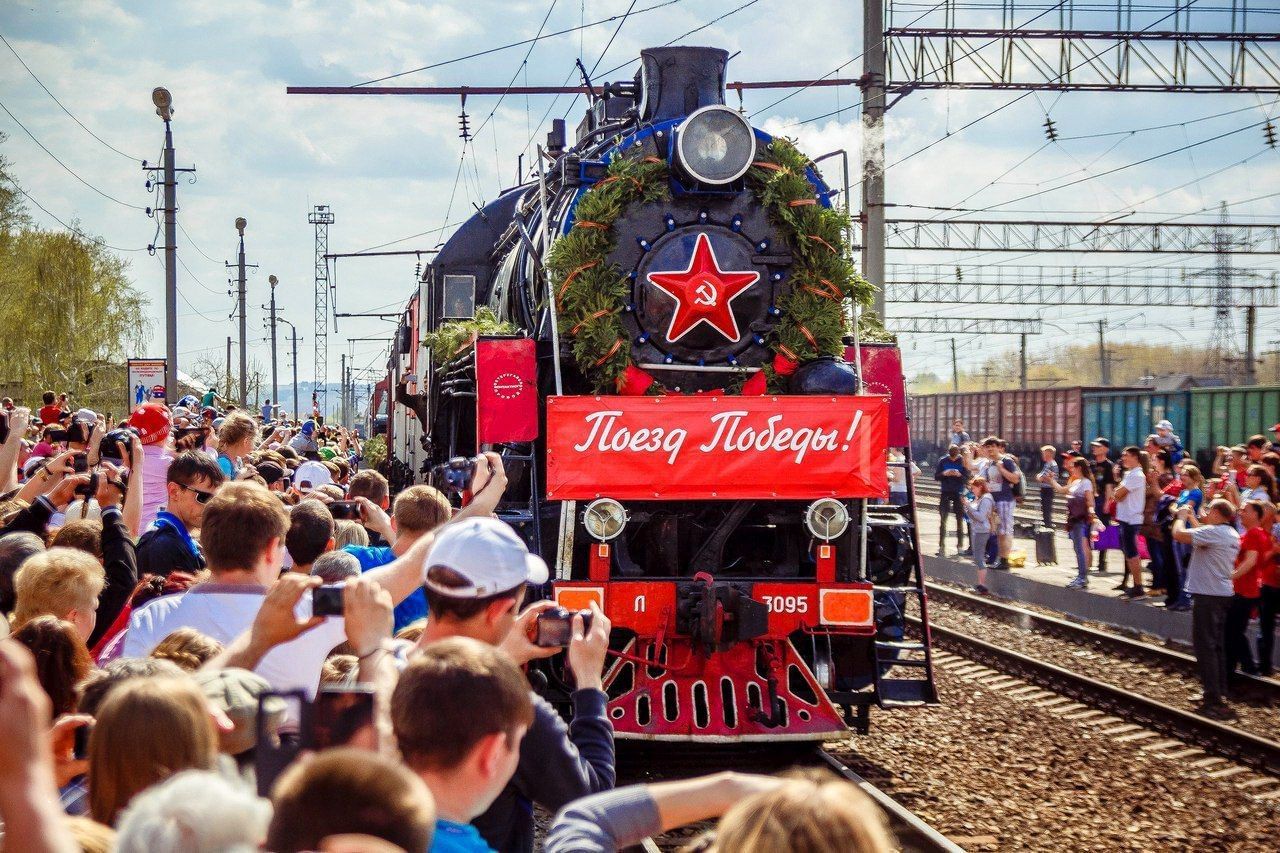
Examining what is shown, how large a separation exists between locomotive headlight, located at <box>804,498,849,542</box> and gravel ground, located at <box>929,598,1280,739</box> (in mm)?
3822

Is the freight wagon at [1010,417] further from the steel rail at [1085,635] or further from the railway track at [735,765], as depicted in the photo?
the railway track at [735,765]

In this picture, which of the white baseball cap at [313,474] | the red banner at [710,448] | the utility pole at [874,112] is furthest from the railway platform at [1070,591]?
the white baseball cap at [313,474]

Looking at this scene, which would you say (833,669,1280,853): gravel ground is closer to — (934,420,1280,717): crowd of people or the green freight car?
(934,420,1280,717): crowd of people

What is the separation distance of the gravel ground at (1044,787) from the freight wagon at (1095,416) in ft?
59.6

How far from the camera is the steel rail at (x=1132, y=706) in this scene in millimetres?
8180

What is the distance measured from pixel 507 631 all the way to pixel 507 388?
4474 mm

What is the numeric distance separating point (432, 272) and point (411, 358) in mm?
2348

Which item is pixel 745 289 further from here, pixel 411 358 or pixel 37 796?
pixel 411 358

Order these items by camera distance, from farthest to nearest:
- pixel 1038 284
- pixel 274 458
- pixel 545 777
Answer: pixel 1038 284
pixel 274 458
pixel 545 777

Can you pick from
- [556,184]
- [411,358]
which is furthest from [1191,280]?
A: [556,184]

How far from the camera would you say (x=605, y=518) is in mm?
7309

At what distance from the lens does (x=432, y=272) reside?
11.9m

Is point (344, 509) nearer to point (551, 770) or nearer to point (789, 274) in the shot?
point (789, 274)

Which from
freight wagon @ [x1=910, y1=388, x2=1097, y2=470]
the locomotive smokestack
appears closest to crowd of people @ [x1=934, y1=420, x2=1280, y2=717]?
the locomotive smokestack
